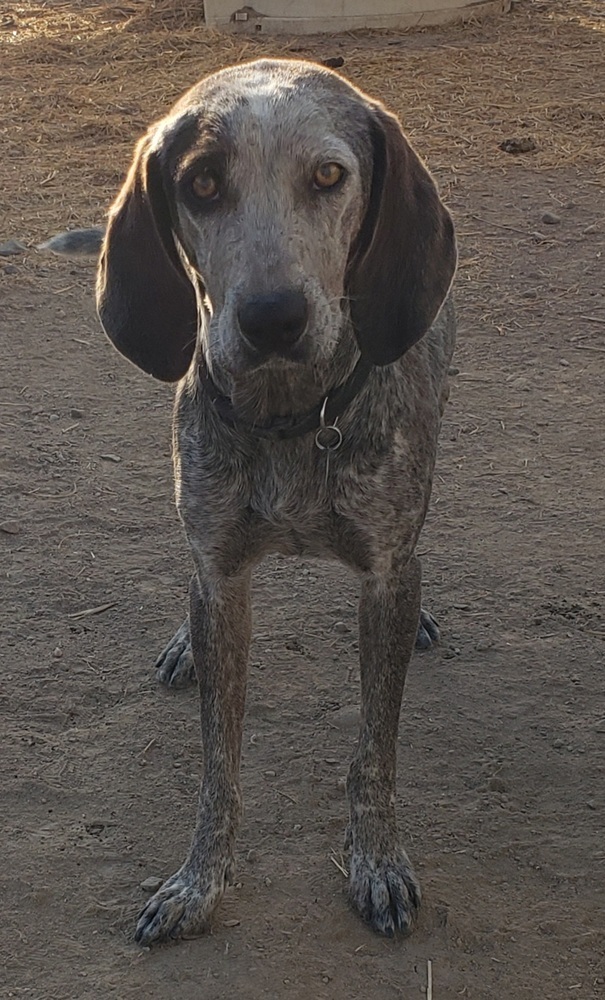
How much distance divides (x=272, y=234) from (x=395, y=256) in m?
0.46

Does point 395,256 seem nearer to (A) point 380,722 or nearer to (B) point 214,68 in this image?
(A) point 380,722

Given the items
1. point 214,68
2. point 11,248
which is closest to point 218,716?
point 11,248

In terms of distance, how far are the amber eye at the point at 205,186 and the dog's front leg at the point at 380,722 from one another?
978 millimetres

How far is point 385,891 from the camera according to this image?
3131 millimetres

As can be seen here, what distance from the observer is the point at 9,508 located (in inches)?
189

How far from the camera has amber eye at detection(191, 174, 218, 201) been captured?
274cm

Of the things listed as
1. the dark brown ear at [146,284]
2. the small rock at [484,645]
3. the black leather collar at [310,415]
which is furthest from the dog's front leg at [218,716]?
the small rock at [484,645]

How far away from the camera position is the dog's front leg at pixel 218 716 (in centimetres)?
321

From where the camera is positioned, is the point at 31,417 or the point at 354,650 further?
the point at 31,417

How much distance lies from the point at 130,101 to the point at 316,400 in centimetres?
649

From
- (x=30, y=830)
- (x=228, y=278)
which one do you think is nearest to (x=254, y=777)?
(x=30, y=830)

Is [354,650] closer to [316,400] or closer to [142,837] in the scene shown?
[142,837]

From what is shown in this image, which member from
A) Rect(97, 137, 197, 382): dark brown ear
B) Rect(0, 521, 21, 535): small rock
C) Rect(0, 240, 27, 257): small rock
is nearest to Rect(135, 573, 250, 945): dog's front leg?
Rect(97, 137, 197, 382): dark brown ear

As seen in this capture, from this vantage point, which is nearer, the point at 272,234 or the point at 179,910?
the point at 272,234
